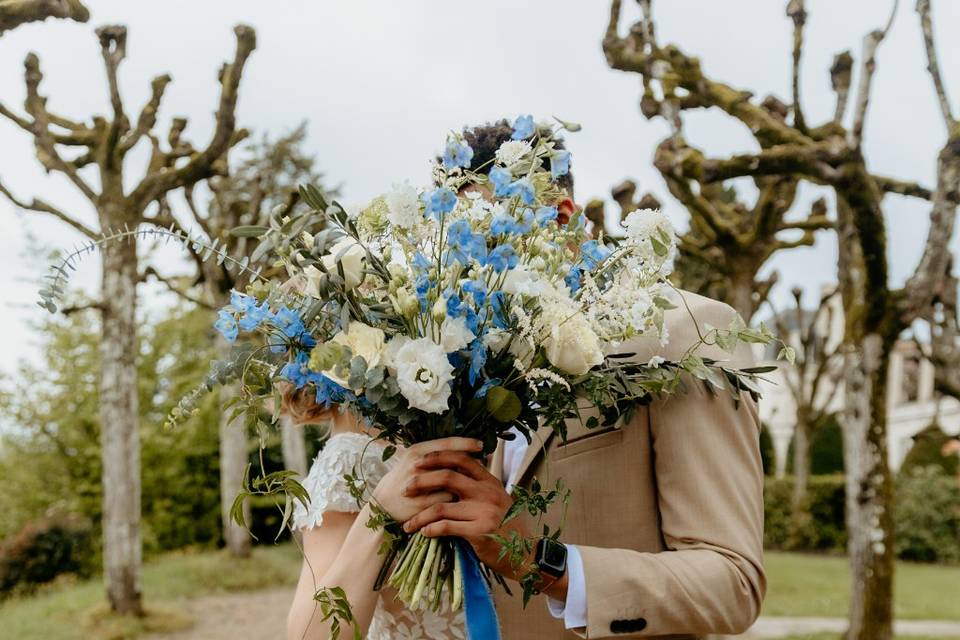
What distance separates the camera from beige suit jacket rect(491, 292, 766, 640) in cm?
205

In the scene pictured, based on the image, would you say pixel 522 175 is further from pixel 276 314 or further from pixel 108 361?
pixel 108 361

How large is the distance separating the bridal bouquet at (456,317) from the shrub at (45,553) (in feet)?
49.7

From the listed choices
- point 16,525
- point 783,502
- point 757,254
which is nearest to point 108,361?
point 757,254

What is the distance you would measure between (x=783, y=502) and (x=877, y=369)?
1676 cm

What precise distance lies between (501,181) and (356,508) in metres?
1.05

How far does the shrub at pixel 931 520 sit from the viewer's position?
21406 mm

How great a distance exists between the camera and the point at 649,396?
2.22m

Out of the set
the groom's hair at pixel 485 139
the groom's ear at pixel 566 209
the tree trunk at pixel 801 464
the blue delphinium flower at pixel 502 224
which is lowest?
the tree trunk at pixel 801 464

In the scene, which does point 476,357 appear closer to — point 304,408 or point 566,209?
point 566,209

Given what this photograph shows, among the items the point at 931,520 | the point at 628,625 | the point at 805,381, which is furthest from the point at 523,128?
the point at 931,520

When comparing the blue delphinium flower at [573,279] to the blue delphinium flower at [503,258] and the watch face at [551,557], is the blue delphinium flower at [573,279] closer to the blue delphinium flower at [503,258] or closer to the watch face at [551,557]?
the blue delphinium flower at [503,258]

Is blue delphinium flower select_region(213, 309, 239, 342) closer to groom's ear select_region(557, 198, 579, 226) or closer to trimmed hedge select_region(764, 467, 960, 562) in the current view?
Result: groom's ear select_region(557, 198, 579, 226)

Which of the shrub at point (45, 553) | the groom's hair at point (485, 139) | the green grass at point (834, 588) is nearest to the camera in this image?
the groom's hair at point (485, 139)

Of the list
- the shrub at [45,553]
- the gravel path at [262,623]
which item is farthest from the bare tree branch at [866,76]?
the shrub at [45,553]
